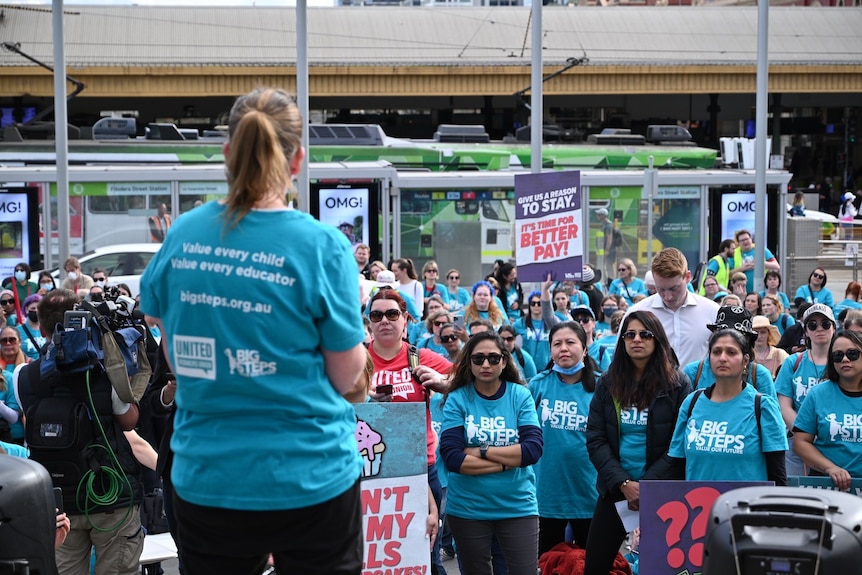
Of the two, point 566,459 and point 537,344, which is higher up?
point 537,344

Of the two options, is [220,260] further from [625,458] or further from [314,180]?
A: [314,180]

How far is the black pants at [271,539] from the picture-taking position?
2994 mm

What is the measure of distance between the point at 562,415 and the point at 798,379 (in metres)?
1.99

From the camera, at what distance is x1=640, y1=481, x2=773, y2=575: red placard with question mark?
602 cm

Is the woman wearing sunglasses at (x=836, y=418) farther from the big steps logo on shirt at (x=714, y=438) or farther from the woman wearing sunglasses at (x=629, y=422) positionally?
the big steps logo on shirt at (x=714, y=438)

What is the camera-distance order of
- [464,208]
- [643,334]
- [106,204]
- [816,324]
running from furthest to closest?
[464,208] → [106,204] → [816,324] → [643,334]

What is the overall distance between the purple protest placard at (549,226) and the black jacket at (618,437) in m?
4.86

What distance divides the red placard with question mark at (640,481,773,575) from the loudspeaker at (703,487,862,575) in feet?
7.48

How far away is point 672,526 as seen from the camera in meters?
6.05

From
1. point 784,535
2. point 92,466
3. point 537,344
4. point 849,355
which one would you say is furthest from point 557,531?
point 537,344

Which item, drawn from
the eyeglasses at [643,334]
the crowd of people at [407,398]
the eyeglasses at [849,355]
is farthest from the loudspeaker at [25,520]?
the eyeglasses at [849,355]

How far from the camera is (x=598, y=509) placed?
6.91 m

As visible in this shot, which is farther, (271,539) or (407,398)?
(407,398)

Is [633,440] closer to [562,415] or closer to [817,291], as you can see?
[562,415]
